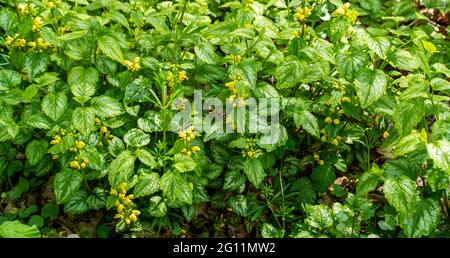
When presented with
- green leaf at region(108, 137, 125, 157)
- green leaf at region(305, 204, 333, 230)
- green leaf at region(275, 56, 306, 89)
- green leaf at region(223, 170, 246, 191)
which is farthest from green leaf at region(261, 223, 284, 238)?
green leaf at region(108, 137, 125, 157)

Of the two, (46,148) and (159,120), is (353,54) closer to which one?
(159,120)

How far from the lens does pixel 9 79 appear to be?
11.0 feet

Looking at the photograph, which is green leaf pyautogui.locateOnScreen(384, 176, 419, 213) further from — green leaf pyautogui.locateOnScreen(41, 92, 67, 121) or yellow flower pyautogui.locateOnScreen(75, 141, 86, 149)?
green leaf pyautogui.locateOnScreen(41, 92, 67, 121)

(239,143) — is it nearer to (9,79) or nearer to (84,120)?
(84,120)

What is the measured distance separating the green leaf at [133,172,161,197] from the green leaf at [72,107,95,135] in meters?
0.40

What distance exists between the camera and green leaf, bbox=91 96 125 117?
126 inches

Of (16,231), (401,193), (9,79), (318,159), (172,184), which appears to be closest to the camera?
(16,231)

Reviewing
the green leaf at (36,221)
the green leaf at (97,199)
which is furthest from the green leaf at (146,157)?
the green leaf at (36,221)

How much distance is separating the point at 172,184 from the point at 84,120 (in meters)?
0.61

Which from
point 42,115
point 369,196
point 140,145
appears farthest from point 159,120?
point 369,196

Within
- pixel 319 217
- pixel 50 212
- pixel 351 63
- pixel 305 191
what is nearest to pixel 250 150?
pixel 305 191

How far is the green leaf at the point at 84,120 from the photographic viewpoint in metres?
3.06
